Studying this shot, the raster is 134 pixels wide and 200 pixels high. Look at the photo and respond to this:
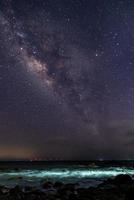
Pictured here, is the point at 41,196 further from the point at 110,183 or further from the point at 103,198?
the point at 110,183

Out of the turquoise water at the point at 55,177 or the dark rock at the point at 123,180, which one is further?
the turquoise water at the point at 55,177

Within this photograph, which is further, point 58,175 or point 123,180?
point 58,175

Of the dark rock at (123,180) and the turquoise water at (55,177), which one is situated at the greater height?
the turquoise water at (55,177)

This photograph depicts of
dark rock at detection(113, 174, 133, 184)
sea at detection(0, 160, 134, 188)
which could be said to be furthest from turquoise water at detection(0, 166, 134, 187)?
dark rock at detection(113, 174, 133, 184)

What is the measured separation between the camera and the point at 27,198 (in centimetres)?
2083

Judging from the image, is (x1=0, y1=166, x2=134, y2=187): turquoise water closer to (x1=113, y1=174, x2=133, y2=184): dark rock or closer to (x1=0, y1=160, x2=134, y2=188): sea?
(x1=0, y1=160, x2=134, y2=188): sea

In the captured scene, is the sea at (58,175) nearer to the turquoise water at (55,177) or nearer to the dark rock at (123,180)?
the turquoise water at (55,177)

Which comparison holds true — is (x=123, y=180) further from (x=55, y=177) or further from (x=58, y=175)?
(x=58, y=175)

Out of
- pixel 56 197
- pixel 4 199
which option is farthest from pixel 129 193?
pixel 4 199

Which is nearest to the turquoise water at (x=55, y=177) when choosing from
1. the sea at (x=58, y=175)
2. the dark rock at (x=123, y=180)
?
the sea at (x=58, y=175)

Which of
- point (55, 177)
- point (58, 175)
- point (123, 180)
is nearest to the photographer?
point (123, 180)

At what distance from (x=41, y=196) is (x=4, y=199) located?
2671 mm

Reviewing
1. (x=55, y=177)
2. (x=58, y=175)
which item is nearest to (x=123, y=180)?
(x=55, y=177)

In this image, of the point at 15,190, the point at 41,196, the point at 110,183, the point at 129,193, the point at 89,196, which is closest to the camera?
the point at 129,193
